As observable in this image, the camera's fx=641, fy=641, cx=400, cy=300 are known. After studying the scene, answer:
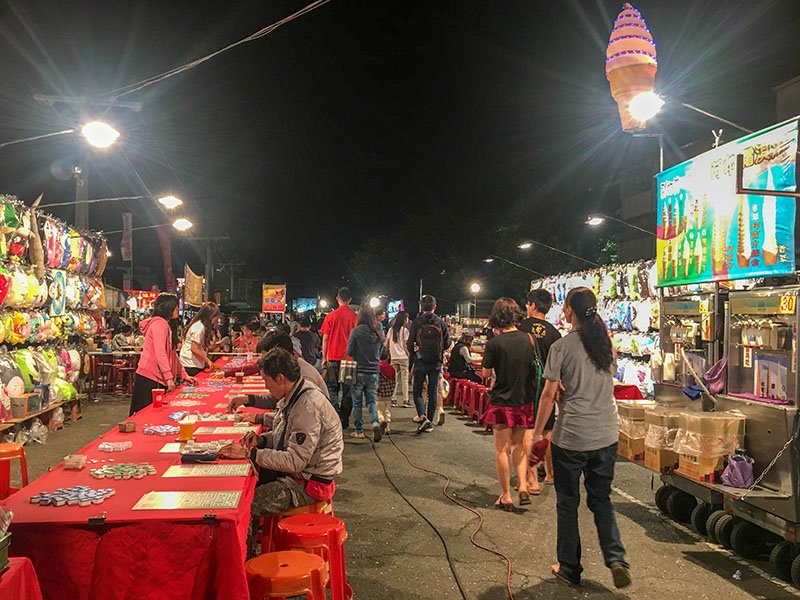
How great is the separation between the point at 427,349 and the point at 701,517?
18.7 feet

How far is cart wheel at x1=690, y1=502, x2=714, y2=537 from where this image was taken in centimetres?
603

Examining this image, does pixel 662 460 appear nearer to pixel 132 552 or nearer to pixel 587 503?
pixel 587 503

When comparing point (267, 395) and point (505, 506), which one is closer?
point (505, 506)

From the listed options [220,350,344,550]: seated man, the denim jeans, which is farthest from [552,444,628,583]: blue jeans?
the denim jeans

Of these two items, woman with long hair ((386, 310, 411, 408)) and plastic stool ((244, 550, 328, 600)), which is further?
woman with long hair ((386, 310, 411, 408))

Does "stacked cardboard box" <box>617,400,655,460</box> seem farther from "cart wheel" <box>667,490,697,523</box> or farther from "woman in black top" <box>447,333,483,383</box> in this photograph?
"woman in black top" <box>447,333,483,383</box>

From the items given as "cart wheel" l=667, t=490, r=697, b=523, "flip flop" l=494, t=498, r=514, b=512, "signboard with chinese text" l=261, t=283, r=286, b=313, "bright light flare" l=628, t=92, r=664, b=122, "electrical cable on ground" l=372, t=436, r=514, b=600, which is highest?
"bright light flare" l=628, t=92, r=664, b=122

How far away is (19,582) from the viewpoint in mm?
2396

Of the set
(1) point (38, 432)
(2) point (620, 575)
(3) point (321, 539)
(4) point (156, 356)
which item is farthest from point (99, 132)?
(2) point (620, 575)

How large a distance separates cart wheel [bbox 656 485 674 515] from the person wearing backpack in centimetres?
491

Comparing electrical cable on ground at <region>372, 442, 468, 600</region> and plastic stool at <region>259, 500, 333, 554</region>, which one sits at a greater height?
plastic stool at <region>259, 500, 333, 554</region>

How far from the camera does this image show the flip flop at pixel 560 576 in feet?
15.8

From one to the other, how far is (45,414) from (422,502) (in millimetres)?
7477

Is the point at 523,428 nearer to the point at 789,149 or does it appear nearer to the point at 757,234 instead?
the point at 757,234
